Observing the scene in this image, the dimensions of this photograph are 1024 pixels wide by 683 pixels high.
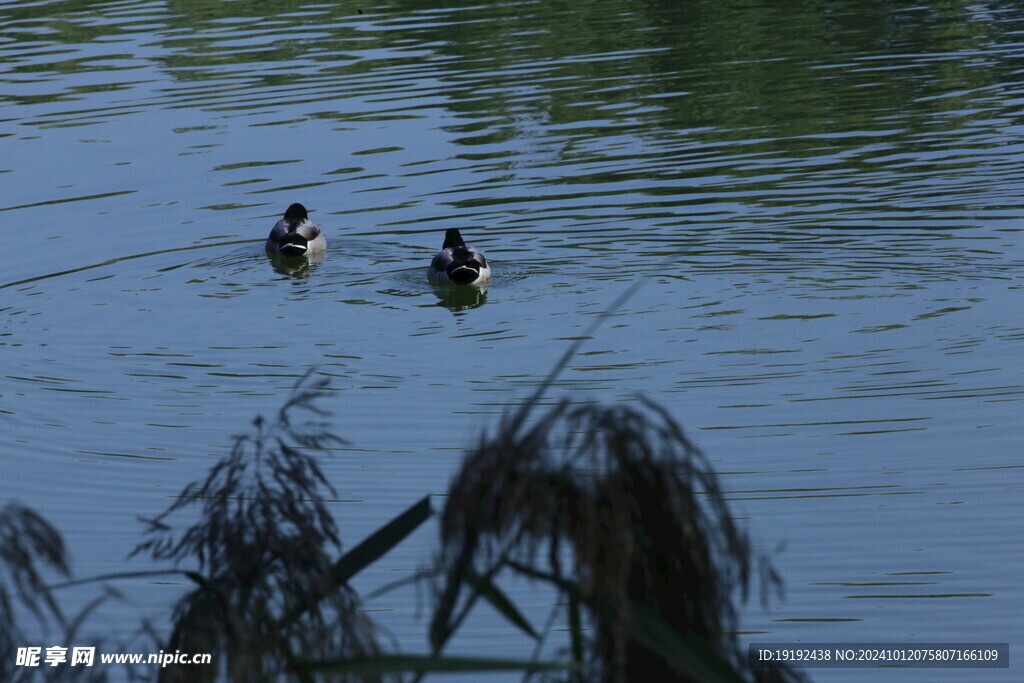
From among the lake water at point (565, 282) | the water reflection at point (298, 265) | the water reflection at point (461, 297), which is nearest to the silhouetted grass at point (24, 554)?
the lake water at point (565, 282)

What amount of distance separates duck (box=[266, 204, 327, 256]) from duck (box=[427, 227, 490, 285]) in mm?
1752

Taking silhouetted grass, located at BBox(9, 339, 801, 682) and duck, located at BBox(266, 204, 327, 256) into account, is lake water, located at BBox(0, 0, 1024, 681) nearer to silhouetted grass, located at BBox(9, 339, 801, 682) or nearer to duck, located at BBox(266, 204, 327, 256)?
duck, located at BBox(266, 204, 327, 256)

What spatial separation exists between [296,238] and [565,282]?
11.4 ft

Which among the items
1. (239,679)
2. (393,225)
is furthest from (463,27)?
(239,679)

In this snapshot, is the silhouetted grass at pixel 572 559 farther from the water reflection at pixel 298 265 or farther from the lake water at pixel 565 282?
the water reflection at pixel 298 265

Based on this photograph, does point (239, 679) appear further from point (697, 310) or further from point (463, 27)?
point (463, 27)

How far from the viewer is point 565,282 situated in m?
14.5

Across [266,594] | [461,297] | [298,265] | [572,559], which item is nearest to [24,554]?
[266,594]

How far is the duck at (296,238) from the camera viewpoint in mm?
15961

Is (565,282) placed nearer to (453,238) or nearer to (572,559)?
(453,238)

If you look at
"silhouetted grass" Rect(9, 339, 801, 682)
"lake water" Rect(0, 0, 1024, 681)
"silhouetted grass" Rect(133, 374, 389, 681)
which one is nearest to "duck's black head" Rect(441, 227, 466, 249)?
"lake water" Rect(0, 0, 1024, 681)

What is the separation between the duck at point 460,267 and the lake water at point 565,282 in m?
0.25

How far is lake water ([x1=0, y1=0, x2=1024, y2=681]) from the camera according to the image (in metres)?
9.22

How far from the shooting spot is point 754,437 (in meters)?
10.5
